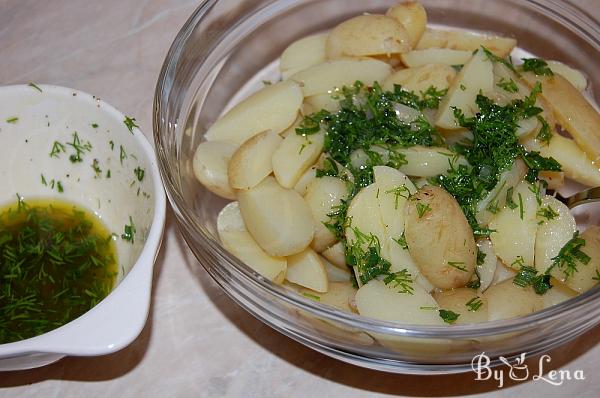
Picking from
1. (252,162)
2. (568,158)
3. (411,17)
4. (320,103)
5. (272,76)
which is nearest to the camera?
(252,162)

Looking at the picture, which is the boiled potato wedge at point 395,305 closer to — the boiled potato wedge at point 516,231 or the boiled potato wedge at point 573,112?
the boiled potato wedge at point 516,231

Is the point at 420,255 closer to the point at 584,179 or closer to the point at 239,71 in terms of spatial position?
the point at 584,179

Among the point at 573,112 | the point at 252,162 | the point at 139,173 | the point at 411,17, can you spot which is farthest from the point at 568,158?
the point at 139,173

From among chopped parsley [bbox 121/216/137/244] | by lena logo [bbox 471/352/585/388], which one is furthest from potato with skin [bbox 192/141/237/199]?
by lena logo [bbox 471/352/585/388]

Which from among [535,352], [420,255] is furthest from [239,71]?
[535,352]

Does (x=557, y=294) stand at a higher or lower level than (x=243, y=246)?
higher

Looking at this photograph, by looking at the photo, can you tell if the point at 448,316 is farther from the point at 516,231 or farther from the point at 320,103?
the point at 320,103
